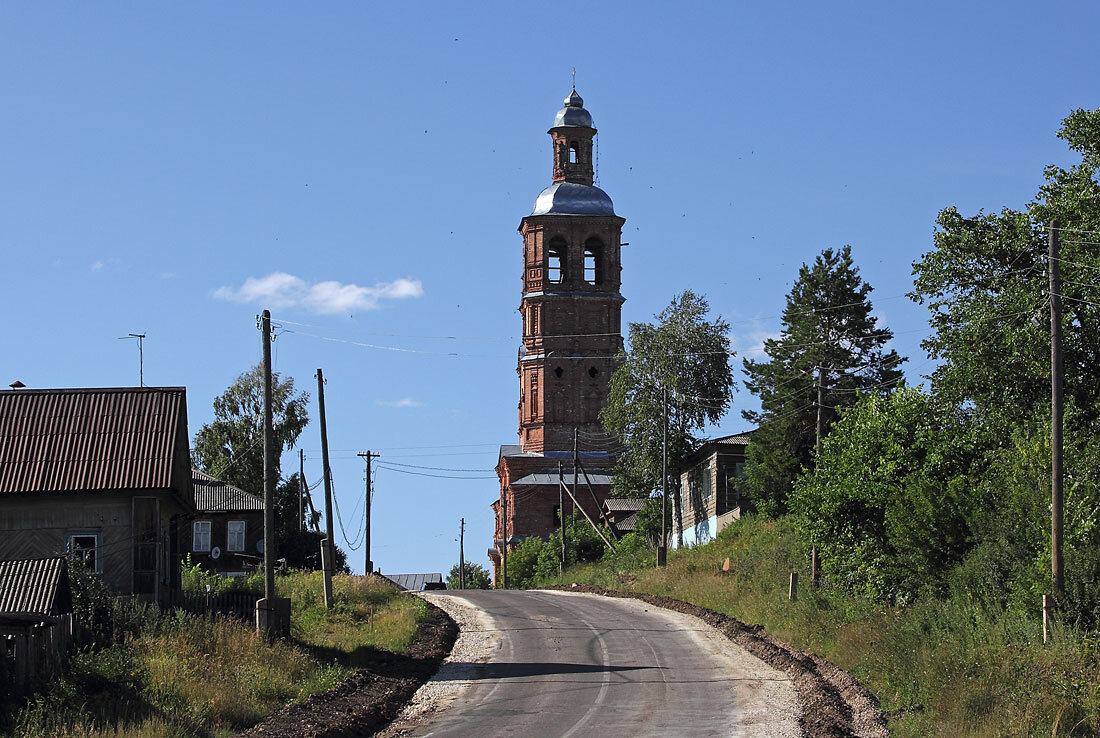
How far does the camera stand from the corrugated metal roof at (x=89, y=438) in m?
30.5

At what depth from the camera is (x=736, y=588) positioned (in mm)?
40156

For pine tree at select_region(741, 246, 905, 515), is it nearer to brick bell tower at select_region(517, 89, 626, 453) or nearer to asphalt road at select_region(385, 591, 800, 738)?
asphalt road at select_region(385, 591, 800, 738)

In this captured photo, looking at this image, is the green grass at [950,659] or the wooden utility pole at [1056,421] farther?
the wooden utility pole at [1056,421]

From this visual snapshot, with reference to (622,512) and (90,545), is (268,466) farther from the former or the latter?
(622,512)

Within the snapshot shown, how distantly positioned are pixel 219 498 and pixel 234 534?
1817 mm

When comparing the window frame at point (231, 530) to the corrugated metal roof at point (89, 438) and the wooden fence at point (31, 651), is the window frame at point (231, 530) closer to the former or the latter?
the corrugated metal roof at point (89, 438)

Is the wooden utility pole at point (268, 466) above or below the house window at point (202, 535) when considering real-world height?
above

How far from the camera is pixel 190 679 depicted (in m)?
21.3

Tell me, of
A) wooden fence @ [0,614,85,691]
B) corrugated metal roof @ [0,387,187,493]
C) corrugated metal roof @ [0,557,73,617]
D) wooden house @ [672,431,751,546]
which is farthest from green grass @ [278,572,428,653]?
wooden house @ [672,431,751,546]

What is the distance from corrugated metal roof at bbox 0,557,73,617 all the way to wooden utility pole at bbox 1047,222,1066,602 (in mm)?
16369

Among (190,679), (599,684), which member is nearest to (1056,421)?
(599,684)

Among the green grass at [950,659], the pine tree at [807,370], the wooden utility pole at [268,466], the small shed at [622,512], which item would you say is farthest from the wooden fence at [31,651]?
the small shed at [622,512]

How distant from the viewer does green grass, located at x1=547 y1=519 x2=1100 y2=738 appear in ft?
61.1

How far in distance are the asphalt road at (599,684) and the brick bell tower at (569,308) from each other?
47.0m
